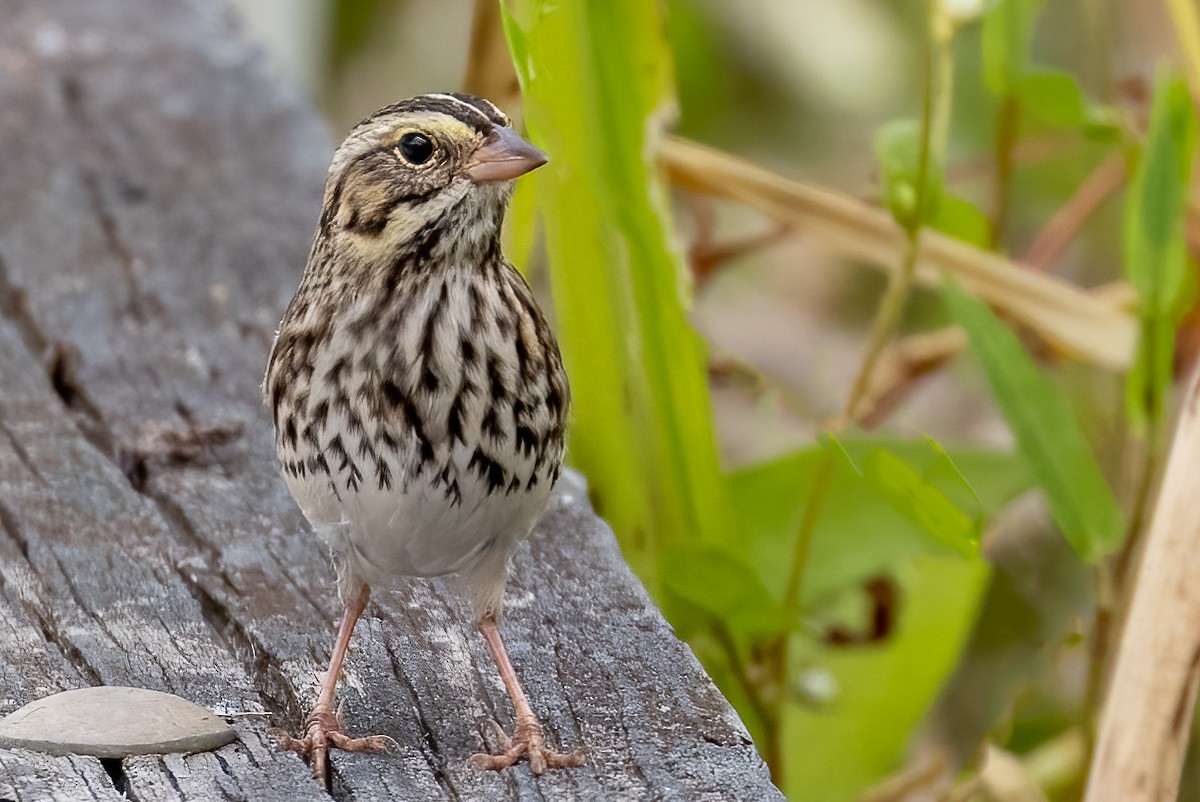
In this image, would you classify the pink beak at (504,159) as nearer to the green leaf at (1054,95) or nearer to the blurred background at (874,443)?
the blurred background at (874,443)

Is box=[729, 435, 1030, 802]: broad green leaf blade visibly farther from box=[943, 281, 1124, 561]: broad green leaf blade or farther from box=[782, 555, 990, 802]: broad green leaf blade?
box=[943, 281, 1124, 561]: broad green leaf blade

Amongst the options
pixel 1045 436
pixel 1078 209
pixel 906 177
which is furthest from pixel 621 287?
pixel 1078 209

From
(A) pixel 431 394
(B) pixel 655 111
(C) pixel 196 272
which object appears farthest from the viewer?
(C) pixel 196 272

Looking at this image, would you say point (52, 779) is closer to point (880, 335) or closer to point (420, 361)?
point (420, 361)

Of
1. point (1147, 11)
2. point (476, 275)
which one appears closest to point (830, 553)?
point (476, 275)

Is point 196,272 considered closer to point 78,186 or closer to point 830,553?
point 78,186

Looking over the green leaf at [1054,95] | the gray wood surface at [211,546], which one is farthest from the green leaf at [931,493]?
the green leaf at [1054,95]

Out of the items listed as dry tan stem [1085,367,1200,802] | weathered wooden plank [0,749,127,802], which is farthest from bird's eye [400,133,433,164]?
dry tan stem [1085,367,1200,802]
